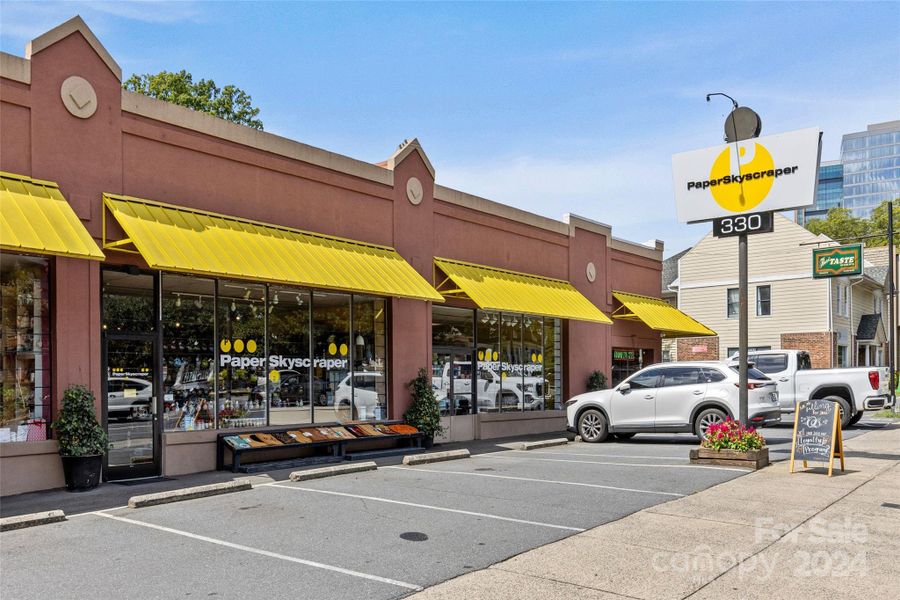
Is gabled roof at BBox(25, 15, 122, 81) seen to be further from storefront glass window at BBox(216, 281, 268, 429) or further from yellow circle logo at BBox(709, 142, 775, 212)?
yellow circle logo at BBox(709, 142, 775, 212)

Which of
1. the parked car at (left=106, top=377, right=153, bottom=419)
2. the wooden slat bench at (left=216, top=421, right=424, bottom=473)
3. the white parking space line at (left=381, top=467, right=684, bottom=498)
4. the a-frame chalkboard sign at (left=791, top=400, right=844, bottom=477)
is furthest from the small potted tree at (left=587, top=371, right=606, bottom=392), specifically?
the parked car at (left=106, top=377, right=153, bottom=419)

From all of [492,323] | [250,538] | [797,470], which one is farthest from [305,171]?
[797,470]

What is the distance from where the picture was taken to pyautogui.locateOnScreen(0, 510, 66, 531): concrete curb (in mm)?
8297

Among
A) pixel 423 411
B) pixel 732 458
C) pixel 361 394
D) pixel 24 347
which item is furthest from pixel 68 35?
pixel 732 458

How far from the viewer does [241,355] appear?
1352 centimetres

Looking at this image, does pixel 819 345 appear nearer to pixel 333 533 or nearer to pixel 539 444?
pixel 539 444

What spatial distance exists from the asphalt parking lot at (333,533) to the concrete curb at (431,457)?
0.84 m

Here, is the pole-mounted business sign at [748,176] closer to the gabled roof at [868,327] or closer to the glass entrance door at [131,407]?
the glass entrance door at [131,407]

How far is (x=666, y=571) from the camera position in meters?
6.58

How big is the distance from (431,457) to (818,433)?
6.39 metres

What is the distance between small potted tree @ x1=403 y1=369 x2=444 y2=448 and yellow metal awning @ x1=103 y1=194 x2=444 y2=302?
6.88 feet

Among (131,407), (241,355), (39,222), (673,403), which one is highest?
(39,222)

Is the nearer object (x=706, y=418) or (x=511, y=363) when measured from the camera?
(x=706, y=418)

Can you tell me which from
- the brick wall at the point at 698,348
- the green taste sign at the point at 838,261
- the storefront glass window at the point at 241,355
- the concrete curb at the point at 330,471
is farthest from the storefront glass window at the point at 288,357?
the brick wall at the point at 698,348
